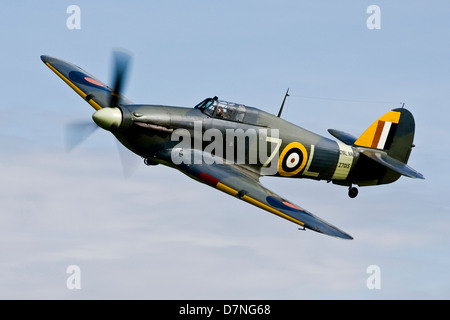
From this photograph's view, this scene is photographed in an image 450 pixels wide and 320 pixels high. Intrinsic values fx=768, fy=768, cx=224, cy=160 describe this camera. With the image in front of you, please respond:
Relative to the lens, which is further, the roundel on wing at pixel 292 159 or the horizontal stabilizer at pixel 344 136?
the horizontal stabilizer at pixel 344 136

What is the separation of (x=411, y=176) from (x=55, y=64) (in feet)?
41.7

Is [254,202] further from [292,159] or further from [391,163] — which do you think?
[391,163]

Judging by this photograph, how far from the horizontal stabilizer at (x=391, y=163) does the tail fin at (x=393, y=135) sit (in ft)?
0.63

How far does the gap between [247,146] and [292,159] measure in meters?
1.62

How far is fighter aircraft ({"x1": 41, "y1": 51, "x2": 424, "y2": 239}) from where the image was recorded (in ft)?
68.6

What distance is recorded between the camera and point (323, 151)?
2380 cm

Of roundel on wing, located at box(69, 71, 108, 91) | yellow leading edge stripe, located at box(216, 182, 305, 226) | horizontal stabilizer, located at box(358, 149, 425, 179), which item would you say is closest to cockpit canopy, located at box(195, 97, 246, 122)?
yellow leading edge stripe, located at box(216, 182, 305, 226)

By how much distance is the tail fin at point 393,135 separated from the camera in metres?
24.9

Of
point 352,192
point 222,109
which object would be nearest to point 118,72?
point 222,109

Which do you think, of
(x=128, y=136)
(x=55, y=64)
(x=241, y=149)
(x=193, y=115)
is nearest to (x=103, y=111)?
(x=128, y=136)

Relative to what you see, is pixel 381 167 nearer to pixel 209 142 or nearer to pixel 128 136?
pixel 209 142

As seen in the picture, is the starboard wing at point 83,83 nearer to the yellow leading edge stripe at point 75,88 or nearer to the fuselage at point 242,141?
the yellow leading edge stripe at point 75,88

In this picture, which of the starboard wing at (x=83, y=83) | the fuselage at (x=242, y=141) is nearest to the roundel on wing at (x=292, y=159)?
the fuselage at (x=242, y=141)

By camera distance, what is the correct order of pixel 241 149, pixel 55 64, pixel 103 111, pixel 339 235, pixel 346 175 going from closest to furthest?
pixel 339 235, pixel 103 111, pixel 241 149, pixel 346 175, pixel 55 64
